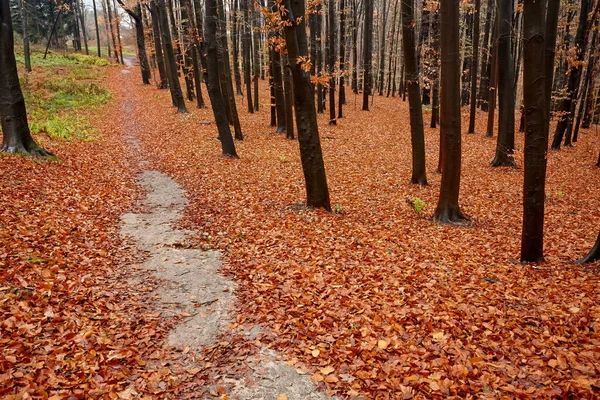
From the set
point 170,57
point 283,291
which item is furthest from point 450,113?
point 170,57

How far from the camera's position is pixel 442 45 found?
318 inches

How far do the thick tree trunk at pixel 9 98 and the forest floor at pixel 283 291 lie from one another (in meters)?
0.78

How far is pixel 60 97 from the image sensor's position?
2411 centimetres

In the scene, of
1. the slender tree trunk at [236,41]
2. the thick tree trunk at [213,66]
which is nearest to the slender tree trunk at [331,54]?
the slender tree trunk at [236,41]

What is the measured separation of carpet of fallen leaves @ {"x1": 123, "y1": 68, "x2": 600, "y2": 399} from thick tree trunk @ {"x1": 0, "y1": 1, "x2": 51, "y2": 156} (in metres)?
4.35

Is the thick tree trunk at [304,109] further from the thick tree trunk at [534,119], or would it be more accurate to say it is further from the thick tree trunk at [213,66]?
the thick tree trunk at [213,66]

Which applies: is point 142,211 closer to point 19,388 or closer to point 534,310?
point 19,388

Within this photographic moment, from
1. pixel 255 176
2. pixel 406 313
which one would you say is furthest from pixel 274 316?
pixel 255 176

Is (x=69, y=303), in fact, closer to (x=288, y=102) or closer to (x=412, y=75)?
(x=412, y=75)

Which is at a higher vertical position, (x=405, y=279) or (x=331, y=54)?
(x=331, y=54)

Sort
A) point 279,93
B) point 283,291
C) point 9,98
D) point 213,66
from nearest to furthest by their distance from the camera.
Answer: point 283,291 < point 9,98 < point 213,66 < point 279,93

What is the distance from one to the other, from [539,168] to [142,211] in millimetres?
8769

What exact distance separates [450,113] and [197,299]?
22.3ft

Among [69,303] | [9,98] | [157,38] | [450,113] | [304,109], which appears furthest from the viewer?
[157,38]
